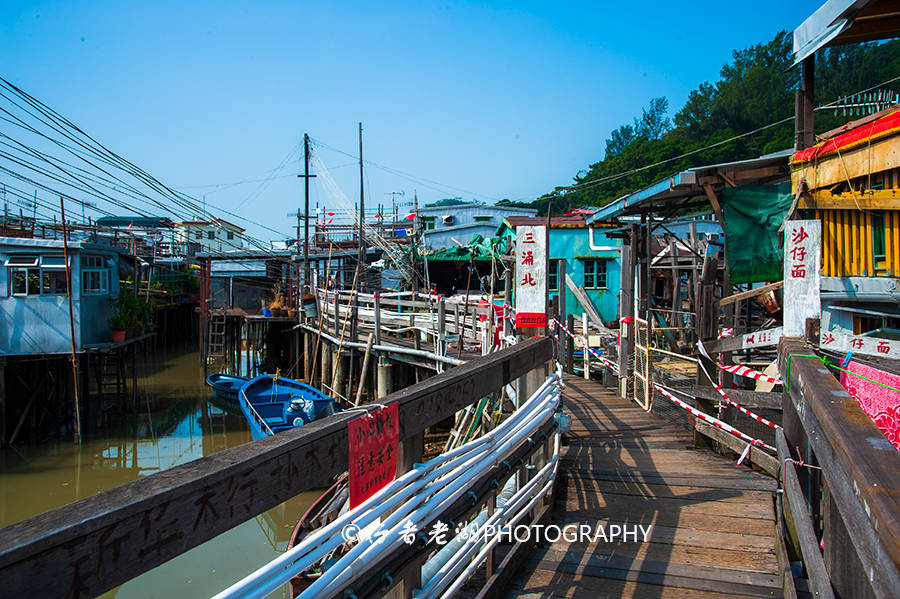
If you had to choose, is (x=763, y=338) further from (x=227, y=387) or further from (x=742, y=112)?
(x=742, y=112)

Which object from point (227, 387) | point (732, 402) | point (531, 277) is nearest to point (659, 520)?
point (732, 402)

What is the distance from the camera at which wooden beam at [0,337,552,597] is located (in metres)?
1.06

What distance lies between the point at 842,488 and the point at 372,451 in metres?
1.34

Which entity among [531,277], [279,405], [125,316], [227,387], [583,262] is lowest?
[227,387]

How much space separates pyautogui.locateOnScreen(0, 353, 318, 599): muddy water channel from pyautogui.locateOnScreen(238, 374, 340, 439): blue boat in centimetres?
139

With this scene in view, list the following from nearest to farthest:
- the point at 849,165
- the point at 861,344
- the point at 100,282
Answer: the point at 861,344, the point at 849,165, the point at 100,282

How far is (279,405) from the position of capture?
14859 millimetres

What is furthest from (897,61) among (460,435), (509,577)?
(509,577)

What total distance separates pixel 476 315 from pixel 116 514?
13.0 m

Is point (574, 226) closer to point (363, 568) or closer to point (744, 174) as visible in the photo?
point (744, 174)

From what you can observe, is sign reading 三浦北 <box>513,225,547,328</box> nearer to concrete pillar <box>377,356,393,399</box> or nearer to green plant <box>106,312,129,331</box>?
concrete pillar <box>377,356,393,399</box>

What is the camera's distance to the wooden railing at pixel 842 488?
3.62ft

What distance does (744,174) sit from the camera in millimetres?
7676

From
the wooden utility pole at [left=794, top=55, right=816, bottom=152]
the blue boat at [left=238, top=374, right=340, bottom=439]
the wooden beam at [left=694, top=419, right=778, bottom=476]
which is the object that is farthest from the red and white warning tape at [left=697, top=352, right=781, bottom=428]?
the blue boat at [left=238, top=374, right=340, bottom=439]
